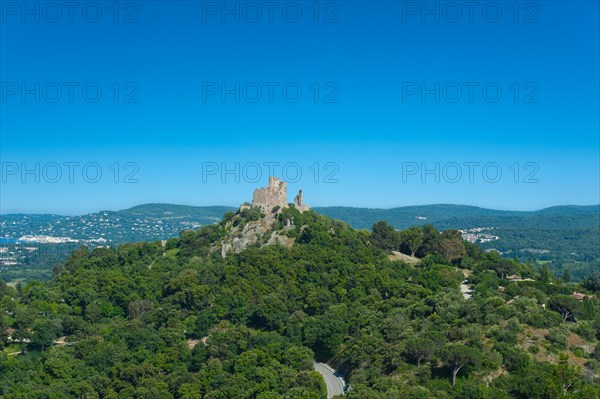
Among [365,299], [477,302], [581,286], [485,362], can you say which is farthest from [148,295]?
[581,286]

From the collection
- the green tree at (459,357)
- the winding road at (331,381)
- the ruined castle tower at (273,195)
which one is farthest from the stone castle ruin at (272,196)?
the green tree at (459,357)

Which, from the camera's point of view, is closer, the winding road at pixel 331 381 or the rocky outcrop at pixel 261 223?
the winding road at pixel 331 381

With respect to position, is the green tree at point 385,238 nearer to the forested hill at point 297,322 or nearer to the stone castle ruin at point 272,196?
the forested hill at point 297,322

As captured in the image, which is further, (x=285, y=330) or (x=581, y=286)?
(x=581, y=286)

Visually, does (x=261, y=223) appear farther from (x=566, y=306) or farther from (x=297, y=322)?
(x=566, y=306)

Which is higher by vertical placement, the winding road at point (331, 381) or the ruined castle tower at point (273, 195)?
the ruined castle tower at point (273, 195)

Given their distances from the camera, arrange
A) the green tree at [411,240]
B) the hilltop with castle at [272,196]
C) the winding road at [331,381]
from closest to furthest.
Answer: the winding road at [331,381] → the green tree at [411,240] → the hilltop with castle at [272,196]

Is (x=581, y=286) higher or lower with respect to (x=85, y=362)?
higher

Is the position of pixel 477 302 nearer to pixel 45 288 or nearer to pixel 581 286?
pixel 581 286
